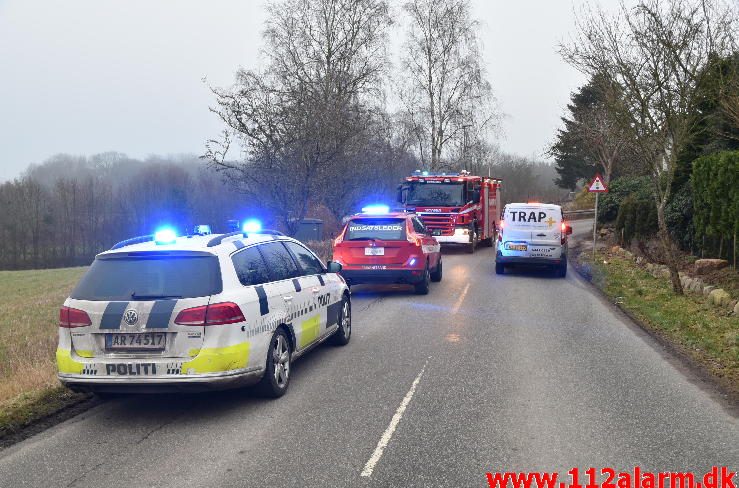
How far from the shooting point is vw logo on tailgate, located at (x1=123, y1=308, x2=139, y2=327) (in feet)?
18.6

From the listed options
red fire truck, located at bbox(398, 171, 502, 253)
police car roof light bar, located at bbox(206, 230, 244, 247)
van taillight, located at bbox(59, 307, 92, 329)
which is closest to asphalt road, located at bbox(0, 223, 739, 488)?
van taillight, located at bbox(59, 307, 92, 329)

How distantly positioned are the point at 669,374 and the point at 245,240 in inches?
195

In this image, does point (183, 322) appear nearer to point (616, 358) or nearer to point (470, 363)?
point (470, 363)

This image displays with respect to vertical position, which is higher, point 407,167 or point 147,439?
point 407,167

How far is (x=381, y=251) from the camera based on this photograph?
1348 centimetres

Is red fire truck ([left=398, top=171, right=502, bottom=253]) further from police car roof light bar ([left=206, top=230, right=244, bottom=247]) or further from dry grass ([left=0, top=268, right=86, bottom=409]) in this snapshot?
police car roof light bar ([left=206, top=230, right=244, bottom=247])

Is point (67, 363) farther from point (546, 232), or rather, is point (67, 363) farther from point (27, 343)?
point (546, 232)

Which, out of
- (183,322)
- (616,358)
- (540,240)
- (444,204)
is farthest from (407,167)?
(183,322)

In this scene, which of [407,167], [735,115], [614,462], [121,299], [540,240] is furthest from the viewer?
[407,167]

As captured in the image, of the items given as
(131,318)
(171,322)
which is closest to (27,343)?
(131,318)

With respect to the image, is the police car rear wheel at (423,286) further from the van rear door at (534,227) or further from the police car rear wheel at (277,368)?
the police car rear wheel at (277,368)

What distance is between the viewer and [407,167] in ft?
140

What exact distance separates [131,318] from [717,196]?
12365 millimetres

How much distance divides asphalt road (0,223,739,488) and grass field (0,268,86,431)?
713 mm
